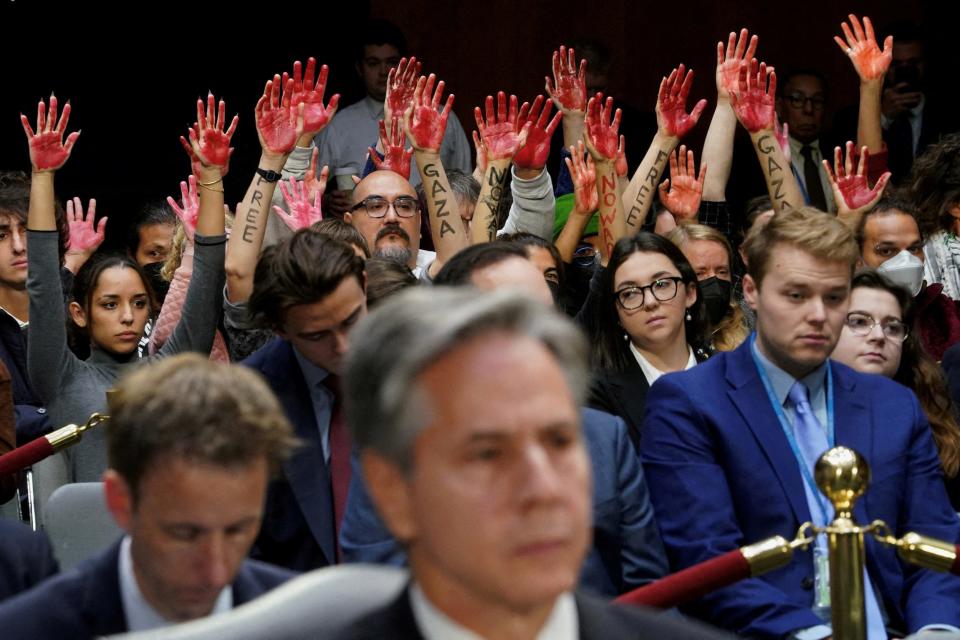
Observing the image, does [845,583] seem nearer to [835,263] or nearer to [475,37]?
[835,263]

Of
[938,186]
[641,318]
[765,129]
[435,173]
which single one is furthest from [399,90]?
[938,186]

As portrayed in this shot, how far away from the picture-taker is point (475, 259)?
10.4 ft

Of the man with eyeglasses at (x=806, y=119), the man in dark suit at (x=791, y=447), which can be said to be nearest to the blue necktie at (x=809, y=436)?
the man in dark suit at (x=791, y=447)

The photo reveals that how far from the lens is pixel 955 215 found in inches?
219

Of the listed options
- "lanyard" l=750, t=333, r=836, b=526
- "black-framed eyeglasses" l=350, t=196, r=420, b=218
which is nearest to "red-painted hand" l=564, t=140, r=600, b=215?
"black-framed eyeglasses" l=350, t=196, r=420, b=218

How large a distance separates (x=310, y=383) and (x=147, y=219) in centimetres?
289

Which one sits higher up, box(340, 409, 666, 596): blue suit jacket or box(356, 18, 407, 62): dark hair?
box(356, 18, 407, 62): dark hair

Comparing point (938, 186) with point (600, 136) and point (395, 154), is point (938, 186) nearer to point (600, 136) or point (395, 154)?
point (600, 136)

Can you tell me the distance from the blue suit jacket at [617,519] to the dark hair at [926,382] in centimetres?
120

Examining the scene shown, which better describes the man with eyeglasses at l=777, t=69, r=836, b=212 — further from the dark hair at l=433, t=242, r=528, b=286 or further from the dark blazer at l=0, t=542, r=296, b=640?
the dark blazer at l=0, t=542, r=296, b=640

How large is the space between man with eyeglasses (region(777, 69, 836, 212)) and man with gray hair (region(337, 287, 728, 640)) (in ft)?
17.6

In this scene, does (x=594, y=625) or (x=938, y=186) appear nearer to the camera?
(x=594, y=625)

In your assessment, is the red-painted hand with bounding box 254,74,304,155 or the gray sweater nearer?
the gray sweater

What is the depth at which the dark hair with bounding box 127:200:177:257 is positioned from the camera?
5.89 metres
